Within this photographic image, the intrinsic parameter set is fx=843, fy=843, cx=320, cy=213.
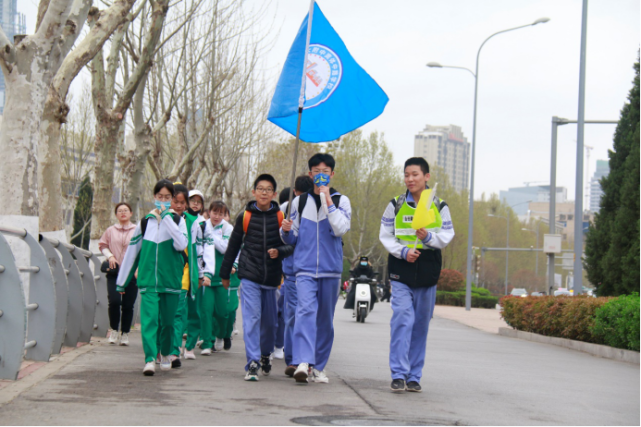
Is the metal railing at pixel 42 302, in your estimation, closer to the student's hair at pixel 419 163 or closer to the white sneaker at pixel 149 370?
the white sneaker at pixel 149 370

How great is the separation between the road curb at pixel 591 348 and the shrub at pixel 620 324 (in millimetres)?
156

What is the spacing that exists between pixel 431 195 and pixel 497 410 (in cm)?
181

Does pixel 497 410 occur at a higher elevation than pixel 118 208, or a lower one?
lower

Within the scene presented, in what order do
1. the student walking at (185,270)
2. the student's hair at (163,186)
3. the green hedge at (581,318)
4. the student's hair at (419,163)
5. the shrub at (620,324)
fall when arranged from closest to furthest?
the student's hair at (419,163), the student's hair at (163,186), the student walking at (185,270), the shrub at (620,324), the green hedge at (581,318)

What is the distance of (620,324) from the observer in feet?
41.5

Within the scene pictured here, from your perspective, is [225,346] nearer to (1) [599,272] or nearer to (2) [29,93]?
(2) [29,93]

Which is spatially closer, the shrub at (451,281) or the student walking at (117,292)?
the student walking at (117,292)

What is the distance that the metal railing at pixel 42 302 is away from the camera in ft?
20.1

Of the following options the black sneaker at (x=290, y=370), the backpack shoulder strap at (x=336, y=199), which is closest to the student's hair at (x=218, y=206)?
the backpack shoulder strap at (x=336, y=199)

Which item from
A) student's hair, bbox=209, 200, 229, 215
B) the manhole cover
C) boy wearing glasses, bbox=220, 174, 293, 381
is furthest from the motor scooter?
the manhole cover

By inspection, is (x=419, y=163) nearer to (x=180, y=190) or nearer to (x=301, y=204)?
(x=301, y=204)

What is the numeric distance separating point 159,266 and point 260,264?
910 millimetres

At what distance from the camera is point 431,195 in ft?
22.6

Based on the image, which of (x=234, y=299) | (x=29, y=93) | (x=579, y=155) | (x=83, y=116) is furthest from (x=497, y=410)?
(x=83, y=116)
